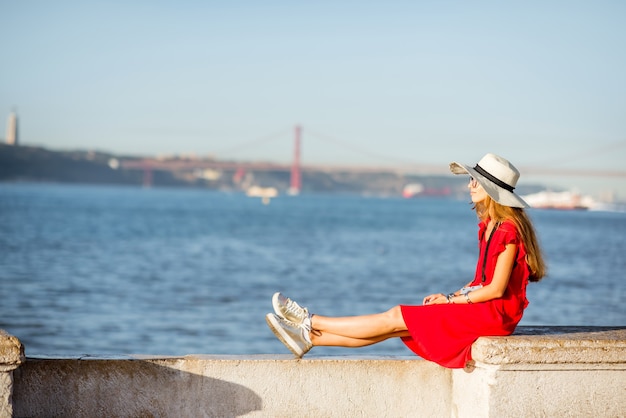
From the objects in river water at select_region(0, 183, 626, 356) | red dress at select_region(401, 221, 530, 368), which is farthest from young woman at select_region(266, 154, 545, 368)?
river water at select_region(0, 183, 626, 356)

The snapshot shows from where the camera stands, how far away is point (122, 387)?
2939 mm

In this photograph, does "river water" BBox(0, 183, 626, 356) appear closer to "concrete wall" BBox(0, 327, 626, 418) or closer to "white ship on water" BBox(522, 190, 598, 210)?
"concrete wall" BBox(0, 327, 626, 418)

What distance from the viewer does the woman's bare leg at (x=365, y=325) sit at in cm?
306

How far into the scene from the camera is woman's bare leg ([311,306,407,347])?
121 inches

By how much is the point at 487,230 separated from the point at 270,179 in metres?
84.7

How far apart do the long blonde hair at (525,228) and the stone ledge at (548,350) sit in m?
0.28

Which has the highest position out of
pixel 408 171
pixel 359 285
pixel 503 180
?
pixel 408 171

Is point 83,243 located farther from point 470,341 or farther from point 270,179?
point 270,179

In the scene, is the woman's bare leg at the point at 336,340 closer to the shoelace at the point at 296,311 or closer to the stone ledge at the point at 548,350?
the shoelace at the point at 296,311

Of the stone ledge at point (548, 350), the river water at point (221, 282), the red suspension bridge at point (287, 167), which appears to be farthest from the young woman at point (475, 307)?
the red suspension bridge at point (287, 167)

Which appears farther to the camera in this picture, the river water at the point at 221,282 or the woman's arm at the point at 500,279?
the river water at the point at 221,282

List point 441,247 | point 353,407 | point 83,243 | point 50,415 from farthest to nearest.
→ point 441,247
point 83,243
point 353,407
point 50,415

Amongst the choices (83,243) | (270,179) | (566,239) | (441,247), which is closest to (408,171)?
(566,239)

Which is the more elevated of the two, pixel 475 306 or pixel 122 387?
pixel 475 306
